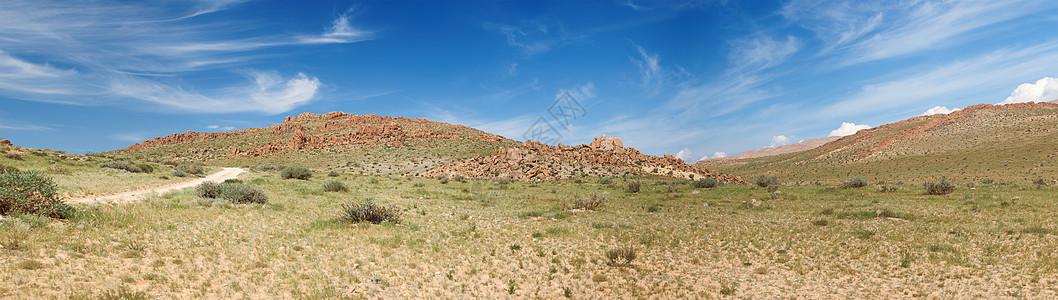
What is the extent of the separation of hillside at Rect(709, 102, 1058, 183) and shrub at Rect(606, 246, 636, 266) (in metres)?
55.2

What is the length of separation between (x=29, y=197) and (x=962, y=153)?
344 ft

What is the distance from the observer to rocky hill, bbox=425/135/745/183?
5164cm

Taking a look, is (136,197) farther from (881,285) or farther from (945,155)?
(945,155)

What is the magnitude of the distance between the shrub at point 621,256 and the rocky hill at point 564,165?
3795 cm

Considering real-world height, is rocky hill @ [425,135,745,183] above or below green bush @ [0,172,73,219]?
above

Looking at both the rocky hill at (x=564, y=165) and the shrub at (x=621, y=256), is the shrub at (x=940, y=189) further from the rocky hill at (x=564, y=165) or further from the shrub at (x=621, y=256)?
the shrub at (x=621, y=256)

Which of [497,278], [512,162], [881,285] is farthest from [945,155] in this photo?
[497,278]

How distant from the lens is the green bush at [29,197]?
10.3 metres

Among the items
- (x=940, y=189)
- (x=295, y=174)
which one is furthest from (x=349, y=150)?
(x=940, y=189)

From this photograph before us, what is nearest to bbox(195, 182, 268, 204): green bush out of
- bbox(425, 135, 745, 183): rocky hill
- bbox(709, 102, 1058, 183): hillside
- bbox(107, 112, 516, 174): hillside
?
bbox(425, 135, 745, 183): rocky hill

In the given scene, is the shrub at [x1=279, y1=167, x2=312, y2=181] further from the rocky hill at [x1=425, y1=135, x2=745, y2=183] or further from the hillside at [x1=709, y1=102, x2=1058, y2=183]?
the hillside at [x1=709, y1=102, x2=1058, y2=183]

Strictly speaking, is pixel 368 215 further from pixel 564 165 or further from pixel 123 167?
pixel 564 165

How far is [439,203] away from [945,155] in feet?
299

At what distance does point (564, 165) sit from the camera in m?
56.9
